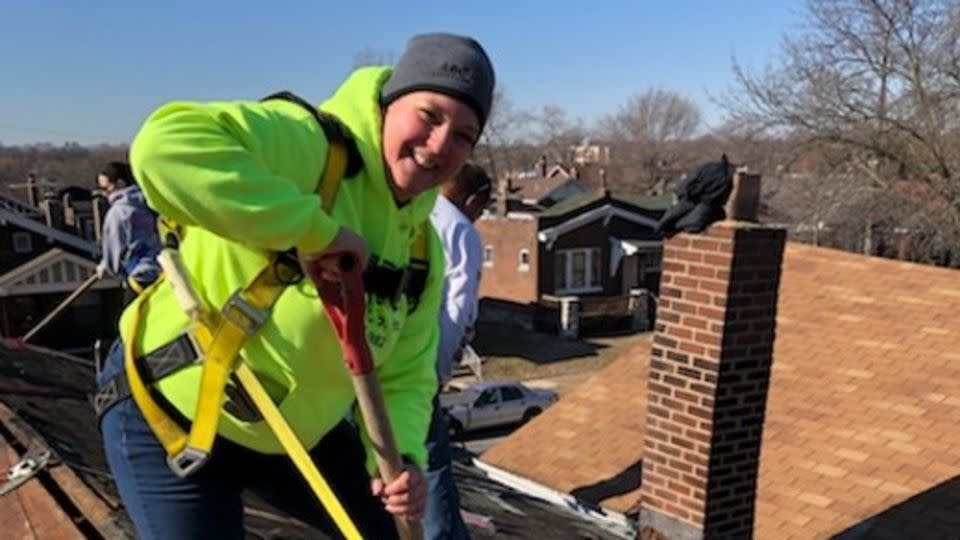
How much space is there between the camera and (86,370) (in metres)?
8.05

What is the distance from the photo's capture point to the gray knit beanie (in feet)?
5.84

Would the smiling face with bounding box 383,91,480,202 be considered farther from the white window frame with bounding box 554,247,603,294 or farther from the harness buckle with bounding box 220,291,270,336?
the white window frame with bounding box 554,247,603,294

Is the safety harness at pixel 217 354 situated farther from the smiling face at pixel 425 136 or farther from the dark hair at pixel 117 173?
the dark hair at pixel 117 173

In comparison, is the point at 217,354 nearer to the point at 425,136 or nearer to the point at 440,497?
the point at 425,136

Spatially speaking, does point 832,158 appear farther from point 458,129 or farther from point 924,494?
point 458,129

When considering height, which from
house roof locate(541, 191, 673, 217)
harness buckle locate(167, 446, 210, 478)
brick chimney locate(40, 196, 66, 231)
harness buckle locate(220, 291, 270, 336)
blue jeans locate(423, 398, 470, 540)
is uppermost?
harness buckle locate(220, 291, 270, 336)

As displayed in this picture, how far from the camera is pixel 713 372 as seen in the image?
4734 mm

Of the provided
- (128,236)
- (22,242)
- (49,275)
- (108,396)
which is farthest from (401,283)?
(22,242)

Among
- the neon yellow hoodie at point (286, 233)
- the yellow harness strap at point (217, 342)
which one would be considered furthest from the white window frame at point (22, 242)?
the yellow harness strap at point (217, 342)

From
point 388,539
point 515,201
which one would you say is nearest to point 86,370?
point 388,539

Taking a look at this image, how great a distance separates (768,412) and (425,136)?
17.7 ft

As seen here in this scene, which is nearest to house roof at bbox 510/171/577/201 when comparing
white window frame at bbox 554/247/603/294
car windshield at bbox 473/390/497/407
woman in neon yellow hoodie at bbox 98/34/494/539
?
white window frame at bbox 554/247/603/294

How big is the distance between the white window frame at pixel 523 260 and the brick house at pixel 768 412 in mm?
21279

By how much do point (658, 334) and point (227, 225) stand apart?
3.91 meters
